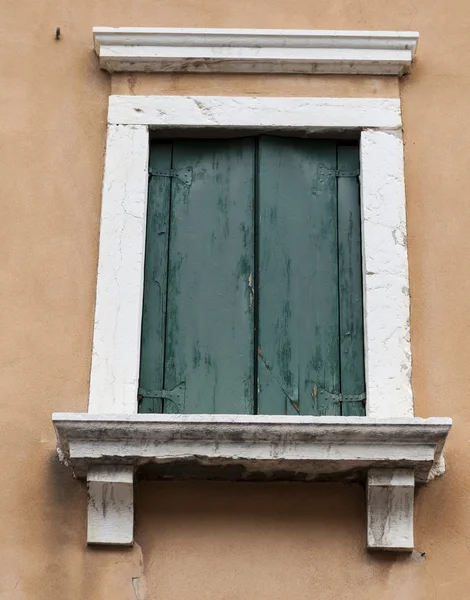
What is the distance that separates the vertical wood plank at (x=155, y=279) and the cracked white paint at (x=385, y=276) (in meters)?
0.95

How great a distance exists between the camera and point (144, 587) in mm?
6055

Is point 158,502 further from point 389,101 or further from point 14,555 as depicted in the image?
point 389,101

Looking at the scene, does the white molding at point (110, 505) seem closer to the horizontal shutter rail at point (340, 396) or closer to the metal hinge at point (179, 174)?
the horizontal shutter rail at point (340, 396)

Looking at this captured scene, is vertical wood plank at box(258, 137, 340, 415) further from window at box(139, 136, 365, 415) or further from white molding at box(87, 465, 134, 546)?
white molding at box(87, 465, 134, 546)

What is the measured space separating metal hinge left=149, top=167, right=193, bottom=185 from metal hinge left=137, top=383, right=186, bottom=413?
1.07 meters

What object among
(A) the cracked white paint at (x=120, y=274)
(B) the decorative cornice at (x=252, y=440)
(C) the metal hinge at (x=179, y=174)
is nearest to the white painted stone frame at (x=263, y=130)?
(A) the cracked white paint at (x=120, y=274)

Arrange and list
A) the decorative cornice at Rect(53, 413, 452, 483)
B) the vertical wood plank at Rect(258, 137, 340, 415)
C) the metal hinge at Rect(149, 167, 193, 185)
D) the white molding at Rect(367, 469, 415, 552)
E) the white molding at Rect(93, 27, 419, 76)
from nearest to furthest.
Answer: the decorative cornice at Rect(53, 413, 452, 483)
the white molding at Rect(367, 469, 415, 552)
the vertical wood plank at Rect(258, 137, 340, 415)
the metal hinge at Rect(149, 167, 193, 185)
the white molding at Rect(93, 27, 419, 76)

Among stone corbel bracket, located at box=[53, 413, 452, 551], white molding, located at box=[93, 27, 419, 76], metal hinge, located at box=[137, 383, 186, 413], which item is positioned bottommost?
stone corbel bracket, located at box=[53, 413, 452, 551]

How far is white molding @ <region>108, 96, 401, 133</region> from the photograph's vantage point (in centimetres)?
690

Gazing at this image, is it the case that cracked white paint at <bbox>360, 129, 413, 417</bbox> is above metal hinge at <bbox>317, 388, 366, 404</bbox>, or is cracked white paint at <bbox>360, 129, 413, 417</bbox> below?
above

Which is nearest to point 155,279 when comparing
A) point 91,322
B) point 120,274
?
point 120,274

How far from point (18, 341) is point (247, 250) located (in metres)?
1.17

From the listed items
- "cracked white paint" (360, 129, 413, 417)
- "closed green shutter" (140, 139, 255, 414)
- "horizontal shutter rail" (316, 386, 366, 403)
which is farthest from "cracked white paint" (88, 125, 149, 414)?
"cracked white paint" (360, 129, 413, 417)

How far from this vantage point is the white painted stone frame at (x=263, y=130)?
6402 mm
